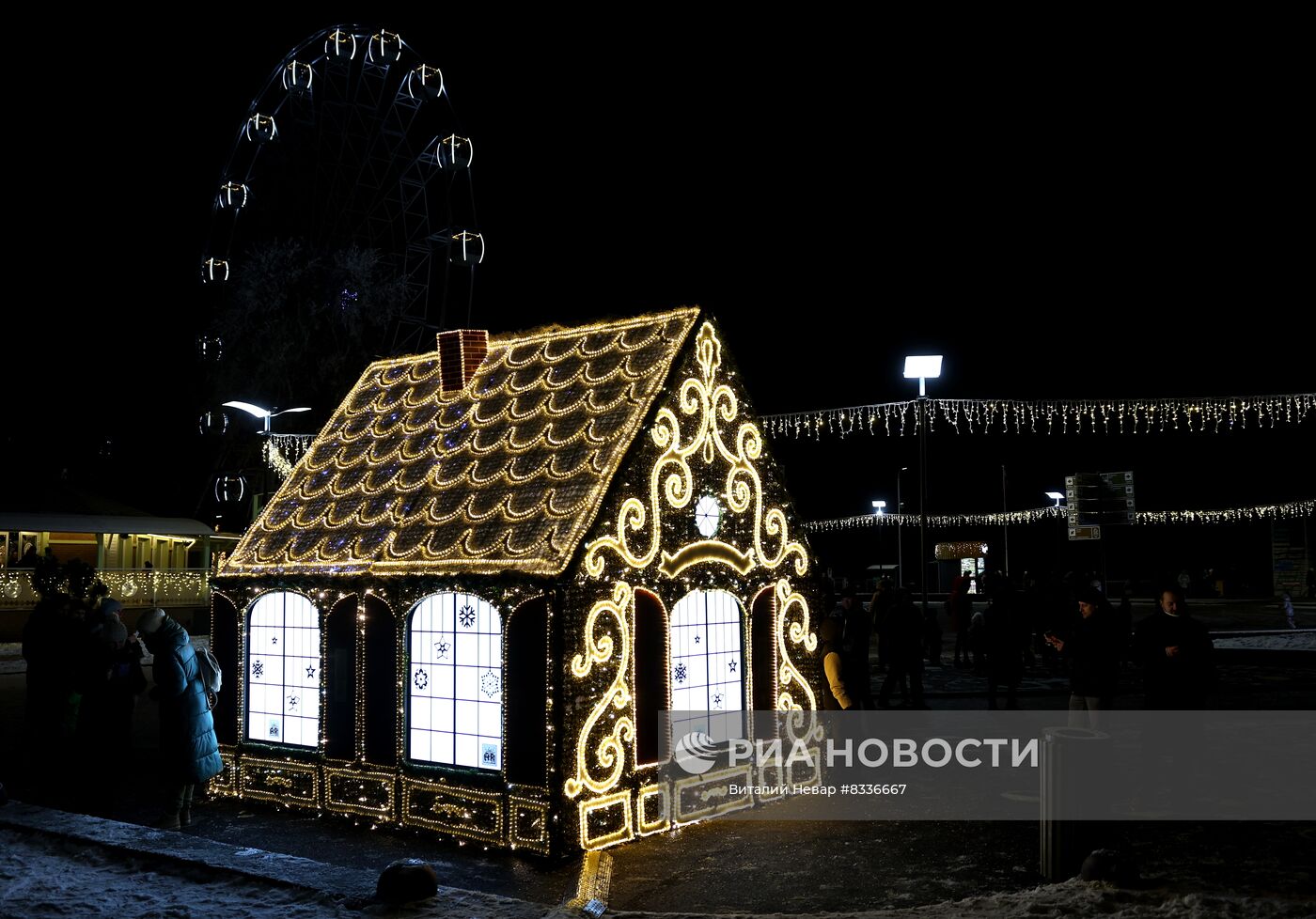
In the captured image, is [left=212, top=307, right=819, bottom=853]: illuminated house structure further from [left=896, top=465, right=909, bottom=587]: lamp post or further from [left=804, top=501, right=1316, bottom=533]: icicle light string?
[left=896, top=465, right=909, bottom=587]: lamp post

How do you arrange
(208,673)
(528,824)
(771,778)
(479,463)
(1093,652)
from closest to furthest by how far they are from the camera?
(528,824) → (208,673) → (479,463) → (771,778) → (1093,652)

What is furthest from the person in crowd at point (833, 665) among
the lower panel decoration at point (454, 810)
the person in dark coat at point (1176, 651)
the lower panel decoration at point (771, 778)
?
the lower panel decoration at point (454, 810)

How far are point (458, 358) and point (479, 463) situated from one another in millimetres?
1715

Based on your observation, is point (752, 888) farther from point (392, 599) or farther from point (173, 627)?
point (173, 627)

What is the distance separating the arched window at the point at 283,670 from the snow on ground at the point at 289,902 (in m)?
2.22

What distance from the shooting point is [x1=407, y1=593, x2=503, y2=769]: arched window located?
778 centimetres

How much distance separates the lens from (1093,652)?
9336 millimetres

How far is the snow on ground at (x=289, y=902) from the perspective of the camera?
5484 millimetres

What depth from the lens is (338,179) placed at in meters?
24.4

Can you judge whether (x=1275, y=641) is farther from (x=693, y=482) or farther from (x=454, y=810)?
(x=454, y=810)

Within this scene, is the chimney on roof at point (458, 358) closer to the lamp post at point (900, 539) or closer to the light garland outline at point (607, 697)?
the light garland outline at point (607, 697)

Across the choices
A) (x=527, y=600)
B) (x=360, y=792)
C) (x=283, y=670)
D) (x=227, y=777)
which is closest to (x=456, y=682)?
(x=527, y=600)

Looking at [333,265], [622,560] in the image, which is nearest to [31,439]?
[333,265]

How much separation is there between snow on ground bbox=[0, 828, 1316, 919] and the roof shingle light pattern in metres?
2.43
